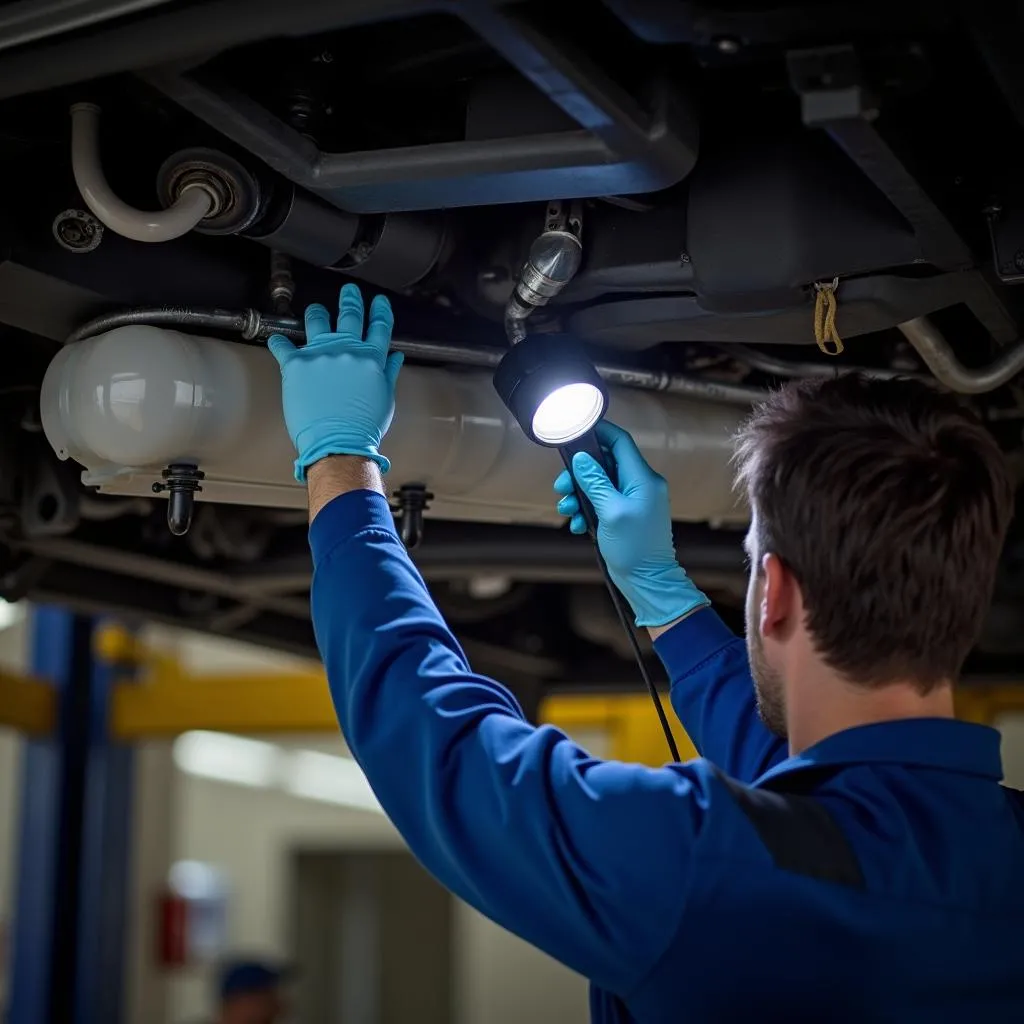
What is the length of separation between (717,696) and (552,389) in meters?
0.34

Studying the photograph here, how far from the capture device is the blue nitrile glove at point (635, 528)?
1.26 m

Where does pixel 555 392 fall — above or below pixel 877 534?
above

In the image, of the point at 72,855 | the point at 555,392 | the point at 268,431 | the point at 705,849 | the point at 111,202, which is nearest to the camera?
the point at 705,849

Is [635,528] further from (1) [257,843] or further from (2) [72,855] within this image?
(1) [257,843]

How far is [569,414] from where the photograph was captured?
1193 millimetres

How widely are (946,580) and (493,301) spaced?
0.60 m

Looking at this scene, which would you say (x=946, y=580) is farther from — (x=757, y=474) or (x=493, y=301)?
(x=493, y=301)

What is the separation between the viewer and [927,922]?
0.86 m

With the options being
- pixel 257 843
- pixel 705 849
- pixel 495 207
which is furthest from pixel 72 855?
pixel 257 843

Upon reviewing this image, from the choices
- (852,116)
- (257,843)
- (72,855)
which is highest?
(852,116)

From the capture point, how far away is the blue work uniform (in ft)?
2.72

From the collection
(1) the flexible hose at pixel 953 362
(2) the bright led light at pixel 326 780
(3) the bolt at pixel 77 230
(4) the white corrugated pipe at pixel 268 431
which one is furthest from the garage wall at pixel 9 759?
(1) the flexible hose at pixel 953 362

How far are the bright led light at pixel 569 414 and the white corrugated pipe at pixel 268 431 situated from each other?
201 mm

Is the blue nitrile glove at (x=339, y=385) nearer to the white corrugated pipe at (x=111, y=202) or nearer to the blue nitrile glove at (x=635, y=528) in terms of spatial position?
the white corrugated pipe at (x=111, y=202)
